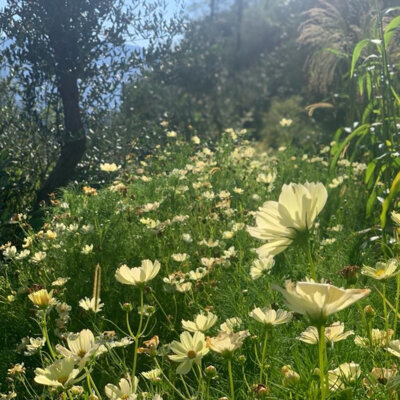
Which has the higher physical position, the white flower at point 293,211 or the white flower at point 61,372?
the white flower at point 293,211

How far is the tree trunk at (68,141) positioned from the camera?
17.3 ft

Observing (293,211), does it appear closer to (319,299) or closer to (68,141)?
(319,299)

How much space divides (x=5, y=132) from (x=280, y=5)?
539 inches

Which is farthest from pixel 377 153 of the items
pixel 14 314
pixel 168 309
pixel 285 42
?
pixel 285 42

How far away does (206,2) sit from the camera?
19.7 meters

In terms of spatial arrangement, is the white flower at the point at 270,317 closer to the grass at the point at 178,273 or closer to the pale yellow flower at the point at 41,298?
the grass at the point at 178,273

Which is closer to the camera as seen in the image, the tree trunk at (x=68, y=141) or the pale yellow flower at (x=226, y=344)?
the pale yellow flower at (x=226, y=344)

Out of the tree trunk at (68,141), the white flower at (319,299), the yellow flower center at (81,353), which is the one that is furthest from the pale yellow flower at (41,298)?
the tree trunk at (68,141)

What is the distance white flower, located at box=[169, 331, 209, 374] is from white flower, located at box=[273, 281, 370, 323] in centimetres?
35

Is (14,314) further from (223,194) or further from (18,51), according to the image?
(18,51)

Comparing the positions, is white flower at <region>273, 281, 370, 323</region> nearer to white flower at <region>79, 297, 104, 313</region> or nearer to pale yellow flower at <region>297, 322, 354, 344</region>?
pale yellow flower at <region>297, 322, 354, 344</region>

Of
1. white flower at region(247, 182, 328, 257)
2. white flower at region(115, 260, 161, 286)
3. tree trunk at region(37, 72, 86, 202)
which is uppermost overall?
tree trunk at region(37, 72, 86, 202)

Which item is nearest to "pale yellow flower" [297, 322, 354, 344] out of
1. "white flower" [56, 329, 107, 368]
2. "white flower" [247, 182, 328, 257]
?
"white flower" [247, 182, 328, 257]

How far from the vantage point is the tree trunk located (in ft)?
17.3
